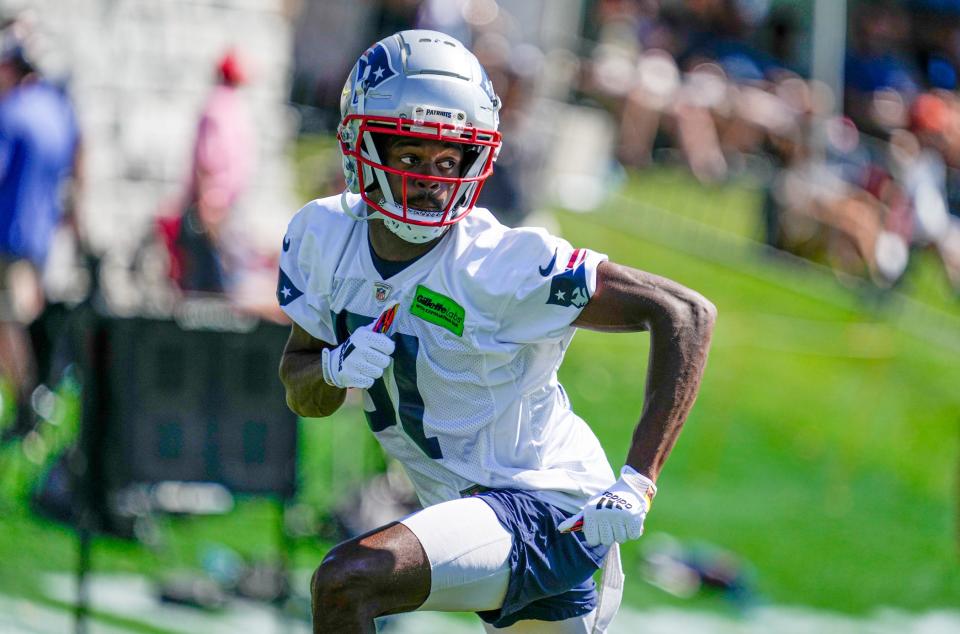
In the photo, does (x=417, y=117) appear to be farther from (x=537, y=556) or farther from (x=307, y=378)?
(x=537, y=556)

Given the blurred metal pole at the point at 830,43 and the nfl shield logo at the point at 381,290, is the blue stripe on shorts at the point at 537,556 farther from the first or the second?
the blurred metal pole at the point at 830,43

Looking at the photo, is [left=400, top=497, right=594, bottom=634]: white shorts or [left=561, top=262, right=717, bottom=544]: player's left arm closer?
[left=400, top=497, right=594, bottom=634]: white shorts

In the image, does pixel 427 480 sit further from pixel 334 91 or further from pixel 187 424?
pixel 334 91

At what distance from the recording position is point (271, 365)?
614 cm

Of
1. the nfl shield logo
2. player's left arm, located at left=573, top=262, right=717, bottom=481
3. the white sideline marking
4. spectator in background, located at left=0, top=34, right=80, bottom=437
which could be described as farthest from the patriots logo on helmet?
spectator in background, located at left=0, top=34, right=80, bottom=437

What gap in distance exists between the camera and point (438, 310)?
3.65m

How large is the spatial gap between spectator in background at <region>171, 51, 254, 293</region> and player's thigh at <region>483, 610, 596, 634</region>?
4.74 meters

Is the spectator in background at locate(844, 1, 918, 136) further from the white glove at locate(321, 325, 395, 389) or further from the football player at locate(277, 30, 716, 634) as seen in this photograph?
the white glove at locate(321, 325, 395, 389)

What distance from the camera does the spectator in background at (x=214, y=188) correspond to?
8.33 m

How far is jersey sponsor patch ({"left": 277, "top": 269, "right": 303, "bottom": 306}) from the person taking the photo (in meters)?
3.87

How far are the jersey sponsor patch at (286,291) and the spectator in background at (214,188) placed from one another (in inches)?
176

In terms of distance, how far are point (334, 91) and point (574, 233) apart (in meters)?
2.31

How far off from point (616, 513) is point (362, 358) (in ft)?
2.27

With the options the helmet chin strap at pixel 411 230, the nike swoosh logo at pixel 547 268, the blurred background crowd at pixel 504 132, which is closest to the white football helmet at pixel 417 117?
the helmet chin strap at pixel 411 230
